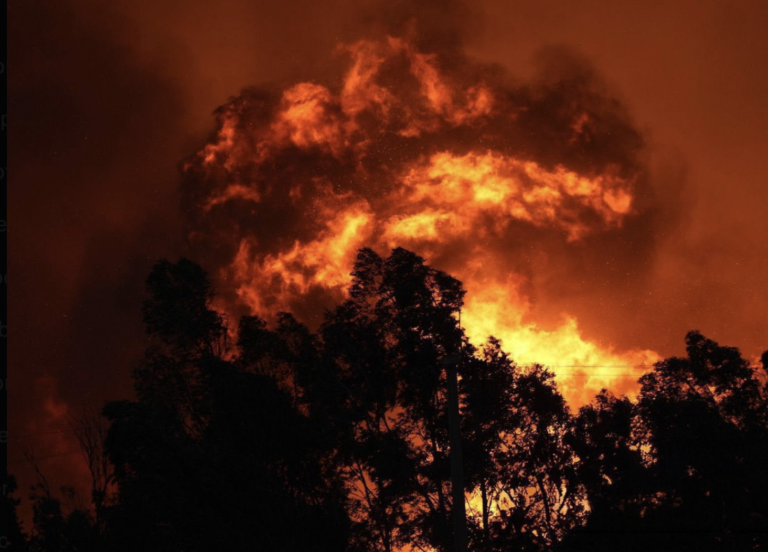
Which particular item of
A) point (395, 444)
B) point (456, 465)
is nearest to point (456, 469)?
point (456, 465)

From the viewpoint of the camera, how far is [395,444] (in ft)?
132

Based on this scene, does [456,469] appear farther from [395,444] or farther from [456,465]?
[395,444]

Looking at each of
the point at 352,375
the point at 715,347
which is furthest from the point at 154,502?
the point at 715,347

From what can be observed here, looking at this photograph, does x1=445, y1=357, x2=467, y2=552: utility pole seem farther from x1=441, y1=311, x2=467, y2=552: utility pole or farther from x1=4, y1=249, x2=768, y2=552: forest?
x1=4, y1=249, x2=768, y2=552: forest

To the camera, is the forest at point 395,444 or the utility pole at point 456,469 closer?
the utility pole at point 456,469

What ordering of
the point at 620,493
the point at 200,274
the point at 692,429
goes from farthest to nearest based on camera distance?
the point at 200,274, the point at 620,493, the point at 692,429

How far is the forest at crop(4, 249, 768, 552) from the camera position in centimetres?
3581

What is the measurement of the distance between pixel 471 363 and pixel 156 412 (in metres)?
15.3

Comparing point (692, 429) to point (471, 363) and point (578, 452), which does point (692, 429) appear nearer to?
point (578, 452)

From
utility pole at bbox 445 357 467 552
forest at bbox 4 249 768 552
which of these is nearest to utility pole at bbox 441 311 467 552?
utility pole at bbox 445 357 467 552

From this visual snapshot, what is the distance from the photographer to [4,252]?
23.5 meters

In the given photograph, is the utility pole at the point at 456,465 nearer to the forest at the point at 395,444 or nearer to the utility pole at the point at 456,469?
the utility pole at the point at 456,469

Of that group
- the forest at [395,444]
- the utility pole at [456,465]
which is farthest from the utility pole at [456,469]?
the forest at [395,444]

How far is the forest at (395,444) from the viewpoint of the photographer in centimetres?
3581
